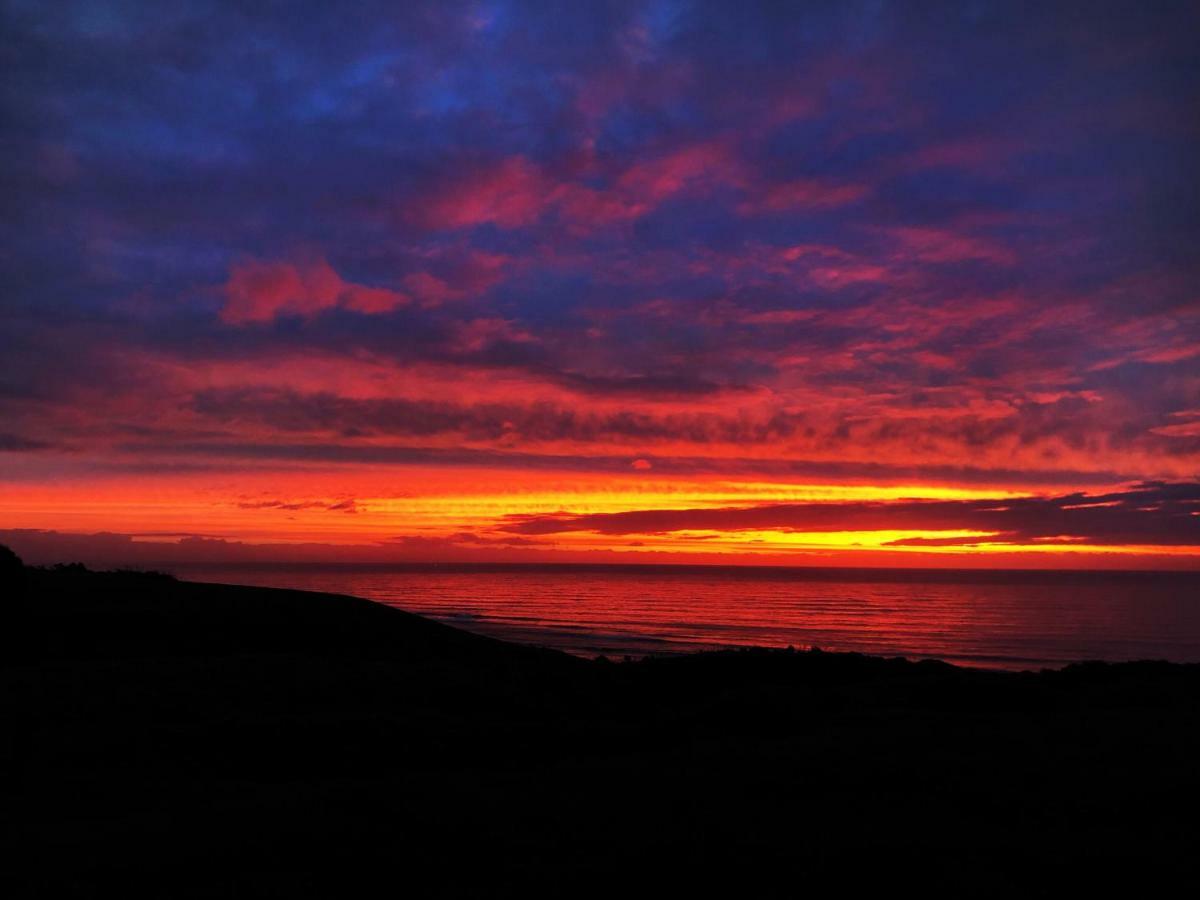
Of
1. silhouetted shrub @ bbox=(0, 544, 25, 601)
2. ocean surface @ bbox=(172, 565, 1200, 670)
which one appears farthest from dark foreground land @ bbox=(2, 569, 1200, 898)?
ocean surface @ bbox=(172, 565, 1200, 670)

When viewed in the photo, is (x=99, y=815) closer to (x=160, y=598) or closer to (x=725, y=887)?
(x=725, y=887)

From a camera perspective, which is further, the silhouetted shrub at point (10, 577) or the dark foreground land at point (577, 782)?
the silhouetted shrub at point (10, 577)

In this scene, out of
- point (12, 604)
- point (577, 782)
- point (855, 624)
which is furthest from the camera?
point (855, 624)

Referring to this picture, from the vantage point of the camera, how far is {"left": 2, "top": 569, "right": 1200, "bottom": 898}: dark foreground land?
22.2 ft

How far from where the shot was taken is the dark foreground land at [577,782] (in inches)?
266

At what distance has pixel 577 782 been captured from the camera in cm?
953

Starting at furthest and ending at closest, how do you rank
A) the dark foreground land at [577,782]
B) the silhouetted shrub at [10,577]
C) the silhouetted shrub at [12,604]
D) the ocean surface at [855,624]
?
the ocean surface at [855,624]
the silhouetted shrub at [10,577]
the silhouetted shrub at [12,604]
the dark foreground land at [577,782]

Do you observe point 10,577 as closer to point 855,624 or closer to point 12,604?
point 12,604

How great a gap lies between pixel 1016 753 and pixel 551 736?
6.27 metres

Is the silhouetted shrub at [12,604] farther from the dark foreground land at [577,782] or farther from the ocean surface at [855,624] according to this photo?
the ocean surface at [855,624]

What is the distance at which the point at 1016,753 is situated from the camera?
A: 1123 centimetres

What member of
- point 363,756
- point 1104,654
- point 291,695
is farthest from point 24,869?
point 1104,654

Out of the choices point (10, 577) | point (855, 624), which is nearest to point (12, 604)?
point (10, 577)

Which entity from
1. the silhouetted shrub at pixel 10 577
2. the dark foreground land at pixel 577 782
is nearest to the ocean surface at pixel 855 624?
the silhouetted shrub at pixel 10 577
